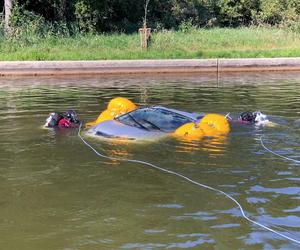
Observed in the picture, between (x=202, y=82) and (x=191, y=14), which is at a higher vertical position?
(x=191, y=14)

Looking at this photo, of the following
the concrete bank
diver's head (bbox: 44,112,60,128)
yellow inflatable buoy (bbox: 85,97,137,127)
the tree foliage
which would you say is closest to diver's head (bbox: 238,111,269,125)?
yellow inflatable buoy (bbox: 85,97,137,127)

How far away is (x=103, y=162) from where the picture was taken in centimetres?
991

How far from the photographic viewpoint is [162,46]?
31.0 meters

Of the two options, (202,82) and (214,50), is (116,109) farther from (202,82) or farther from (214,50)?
(214,50)

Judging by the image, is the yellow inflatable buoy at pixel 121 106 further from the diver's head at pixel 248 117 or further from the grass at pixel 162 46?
the grass at pixel 162 46

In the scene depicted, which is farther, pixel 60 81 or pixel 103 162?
pixel 60 81

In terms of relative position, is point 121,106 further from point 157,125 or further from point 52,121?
point 157,125

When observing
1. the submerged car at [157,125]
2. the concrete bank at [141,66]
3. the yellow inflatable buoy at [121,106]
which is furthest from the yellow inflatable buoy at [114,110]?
the concrete bank at [141,66]

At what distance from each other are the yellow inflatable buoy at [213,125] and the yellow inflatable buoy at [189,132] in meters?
0.13

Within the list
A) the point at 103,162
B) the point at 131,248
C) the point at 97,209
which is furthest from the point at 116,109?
the point at 131,248

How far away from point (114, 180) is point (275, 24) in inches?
1481

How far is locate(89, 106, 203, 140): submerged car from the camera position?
11664 millimetres

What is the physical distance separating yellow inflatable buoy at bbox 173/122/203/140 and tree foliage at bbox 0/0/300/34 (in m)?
24.7

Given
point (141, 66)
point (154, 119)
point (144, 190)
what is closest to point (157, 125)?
point (154, 119)
